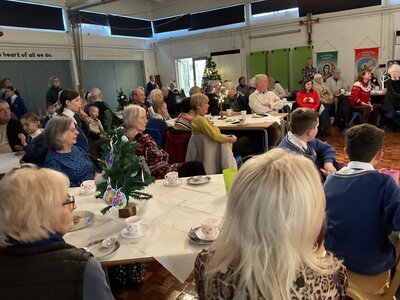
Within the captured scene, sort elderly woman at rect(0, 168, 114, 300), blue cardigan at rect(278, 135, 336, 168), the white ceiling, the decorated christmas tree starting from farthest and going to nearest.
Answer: the white ceiling → blue cardigan at rect(278, 135, 336, 168) → the decorated christmas tree → elderly woman at rect(0, 168, 114, 300)

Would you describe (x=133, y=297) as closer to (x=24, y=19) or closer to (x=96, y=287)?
(x=96, y=287)

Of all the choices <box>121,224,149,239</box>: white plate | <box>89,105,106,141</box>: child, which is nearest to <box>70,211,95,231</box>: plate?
<box>121,224,149,239</box>: white plate

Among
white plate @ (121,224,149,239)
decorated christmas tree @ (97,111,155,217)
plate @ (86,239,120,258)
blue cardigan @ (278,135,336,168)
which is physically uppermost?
decorated christmas tree @ (97,111,155,217)

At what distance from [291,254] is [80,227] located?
1227 mm

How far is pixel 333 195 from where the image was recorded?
1596 millimetres

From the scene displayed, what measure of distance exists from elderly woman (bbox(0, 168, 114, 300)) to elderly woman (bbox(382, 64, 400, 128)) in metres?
6.77

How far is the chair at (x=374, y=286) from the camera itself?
4.72 ft

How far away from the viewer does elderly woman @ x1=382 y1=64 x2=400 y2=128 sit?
632 cm

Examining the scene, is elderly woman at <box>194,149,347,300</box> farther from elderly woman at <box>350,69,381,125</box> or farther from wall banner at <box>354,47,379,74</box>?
wall banner at <box>354,47,379,74</box>

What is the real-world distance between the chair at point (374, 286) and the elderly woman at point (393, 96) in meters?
5.66

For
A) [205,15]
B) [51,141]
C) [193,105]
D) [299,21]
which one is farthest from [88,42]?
[51,141]

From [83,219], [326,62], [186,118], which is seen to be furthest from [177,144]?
[326,62]

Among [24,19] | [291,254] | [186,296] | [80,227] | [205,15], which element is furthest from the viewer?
[205,15]

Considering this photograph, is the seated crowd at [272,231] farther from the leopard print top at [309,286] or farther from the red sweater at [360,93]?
the red sweater at [360,93]
